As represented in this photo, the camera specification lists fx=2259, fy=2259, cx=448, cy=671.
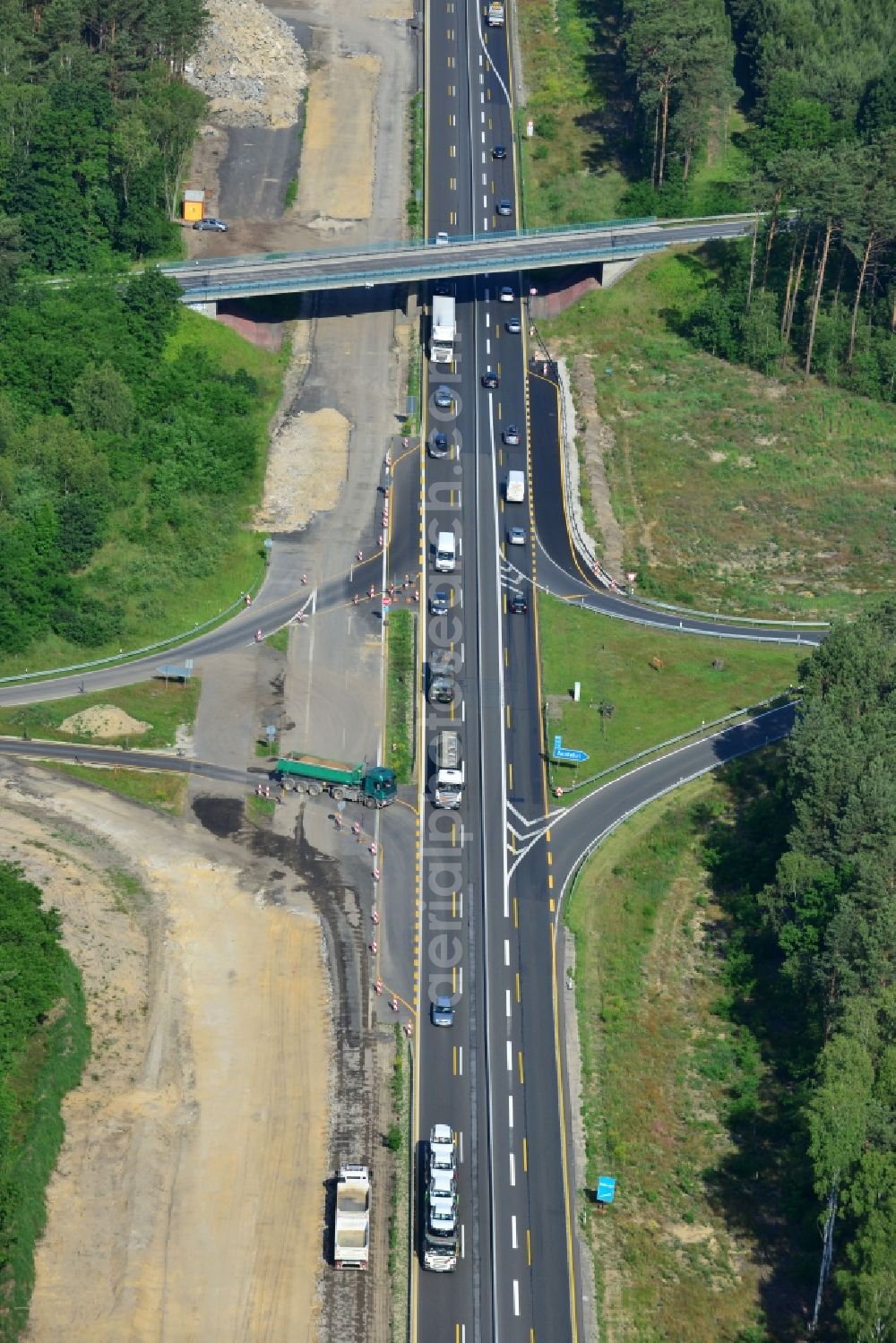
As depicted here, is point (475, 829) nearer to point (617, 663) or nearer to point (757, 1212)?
point (617, 663)

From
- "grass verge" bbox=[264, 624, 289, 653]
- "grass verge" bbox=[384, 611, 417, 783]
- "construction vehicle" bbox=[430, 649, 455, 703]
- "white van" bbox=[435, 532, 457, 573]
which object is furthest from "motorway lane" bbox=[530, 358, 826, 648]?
"grass verge" bbox=[264, 624, 289, 653]

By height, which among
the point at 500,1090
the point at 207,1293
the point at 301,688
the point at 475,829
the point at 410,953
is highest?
the point at 301,688

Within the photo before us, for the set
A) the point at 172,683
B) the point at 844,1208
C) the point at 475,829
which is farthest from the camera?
the point at 172,683

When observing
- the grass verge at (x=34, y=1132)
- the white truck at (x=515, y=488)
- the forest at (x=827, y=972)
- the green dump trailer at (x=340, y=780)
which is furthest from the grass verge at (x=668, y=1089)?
the white truck at (x=515, y=488)

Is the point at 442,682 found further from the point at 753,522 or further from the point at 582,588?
the point at 753,522

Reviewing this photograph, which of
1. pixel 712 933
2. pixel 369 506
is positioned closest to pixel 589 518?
pixel 369 506

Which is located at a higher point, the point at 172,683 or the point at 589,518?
the point at 589,518

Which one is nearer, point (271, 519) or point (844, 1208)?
point (844, 1208)

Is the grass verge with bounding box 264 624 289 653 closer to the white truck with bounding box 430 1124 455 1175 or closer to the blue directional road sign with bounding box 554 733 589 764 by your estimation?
the blue directional road sign with bounding box 554 733 589 764
